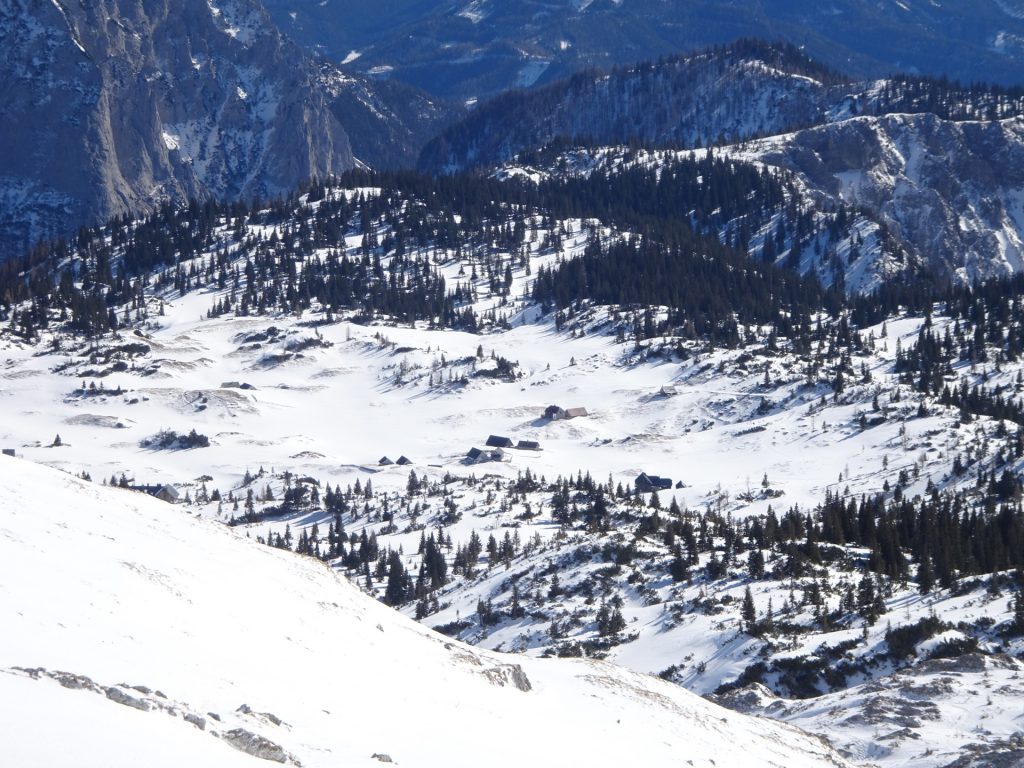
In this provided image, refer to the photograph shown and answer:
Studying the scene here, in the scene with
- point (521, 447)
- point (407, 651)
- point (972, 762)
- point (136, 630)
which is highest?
point (136, 630)

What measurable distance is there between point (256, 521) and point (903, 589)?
76.3 meters

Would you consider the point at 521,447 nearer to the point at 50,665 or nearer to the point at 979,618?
the point at 979,618

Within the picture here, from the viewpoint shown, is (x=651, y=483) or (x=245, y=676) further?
(x=651, y=483)

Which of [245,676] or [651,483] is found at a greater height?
[245,676]

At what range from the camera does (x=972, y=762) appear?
60.4 meters

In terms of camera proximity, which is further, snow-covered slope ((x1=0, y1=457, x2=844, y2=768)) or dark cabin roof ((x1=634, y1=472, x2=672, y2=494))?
dark cabin roof ((x1=634, y1=472, x2=672, y2=494))

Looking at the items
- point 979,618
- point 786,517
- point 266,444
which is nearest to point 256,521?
point 266,444

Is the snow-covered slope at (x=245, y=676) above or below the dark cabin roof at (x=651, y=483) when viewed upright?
above

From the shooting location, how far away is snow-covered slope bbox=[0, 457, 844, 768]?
38.5 m

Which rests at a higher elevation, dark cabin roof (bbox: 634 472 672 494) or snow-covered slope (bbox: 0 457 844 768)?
snow-covered slope (bbox: 0 457 844 768)

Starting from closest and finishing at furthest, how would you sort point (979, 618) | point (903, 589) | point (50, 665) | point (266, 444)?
point (50, 665)
point (979, 618)
point (903, 589)
point (266, 444)

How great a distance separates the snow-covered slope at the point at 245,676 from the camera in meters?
38.5

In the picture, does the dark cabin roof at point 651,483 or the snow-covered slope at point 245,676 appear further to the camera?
the dark cabin roof at point 651,483

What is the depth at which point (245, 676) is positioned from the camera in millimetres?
44031
